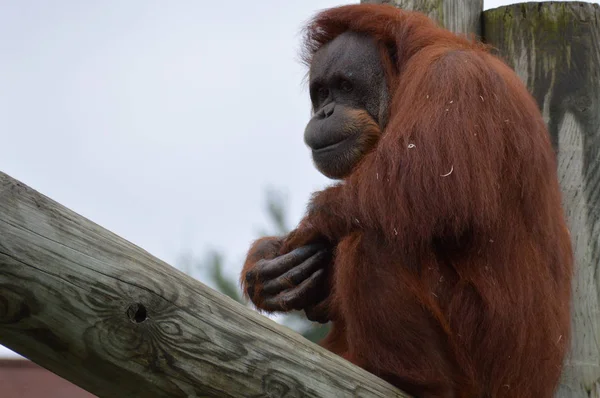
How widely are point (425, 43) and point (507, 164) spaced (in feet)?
2.55

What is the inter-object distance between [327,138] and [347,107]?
0.21m

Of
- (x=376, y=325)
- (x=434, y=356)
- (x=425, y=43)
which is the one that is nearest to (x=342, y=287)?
(x=376, y=325)

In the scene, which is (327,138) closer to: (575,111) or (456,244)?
(456,244)

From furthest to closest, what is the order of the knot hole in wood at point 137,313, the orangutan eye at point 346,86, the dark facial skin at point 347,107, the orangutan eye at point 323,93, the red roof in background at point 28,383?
the red roof in background at point 28,383 → the orangutan eye at point 323,93 → the orangutan eye at point 346,86 → the dark facial skin at point 347,107 → the knot hole in wood at point 137,313

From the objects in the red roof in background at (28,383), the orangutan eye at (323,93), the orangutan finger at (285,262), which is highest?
the orangutan eye at (323,93)

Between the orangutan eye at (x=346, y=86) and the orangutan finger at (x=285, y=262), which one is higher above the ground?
the orangutan eye at (x=346, y=86)

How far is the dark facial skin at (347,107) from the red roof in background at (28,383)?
217 cm

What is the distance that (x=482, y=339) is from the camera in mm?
3727

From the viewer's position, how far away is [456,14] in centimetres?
476

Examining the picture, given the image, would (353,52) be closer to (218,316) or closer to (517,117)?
(517,117)

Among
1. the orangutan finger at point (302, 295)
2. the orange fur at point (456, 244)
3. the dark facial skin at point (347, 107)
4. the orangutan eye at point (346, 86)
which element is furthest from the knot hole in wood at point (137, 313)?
the orangutan eye at point (346, 86)

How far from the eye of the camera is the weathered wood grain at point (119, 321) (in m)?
2.45

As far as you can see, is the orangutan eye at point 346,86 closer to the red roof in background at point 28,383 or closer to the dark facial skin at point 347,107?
the dark facial skin at point 347,107

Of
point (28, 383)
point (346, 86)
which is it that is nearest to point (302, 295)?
point (346, 86)
